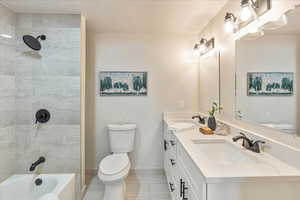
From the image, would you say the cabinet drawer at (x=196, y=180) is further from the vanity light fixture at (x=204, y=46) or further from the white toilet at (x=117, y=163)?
the vanity light fixture at (x=204, y=46)

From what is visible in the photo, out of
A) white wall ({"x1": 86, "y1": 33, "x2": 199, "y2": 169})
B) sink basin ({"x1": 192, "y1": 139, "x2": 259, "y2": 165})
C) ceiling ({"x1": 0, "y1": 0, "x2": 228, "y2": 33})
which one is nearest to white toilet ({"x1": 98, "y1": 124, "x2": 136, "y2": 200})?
white wall ({"x1": 86, "y1": 33, "x2": 199, "y2": 169})

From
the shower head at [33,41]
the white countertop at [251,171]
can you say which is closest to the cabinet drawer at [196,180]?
the white countertop at [251,171]

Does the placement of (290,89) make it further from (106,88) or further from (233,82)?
(106,88)

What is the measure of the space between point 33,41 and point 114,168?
70.8 inches

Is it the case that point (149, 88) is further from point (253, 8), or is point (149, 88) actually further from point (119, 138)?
point (253, 8)

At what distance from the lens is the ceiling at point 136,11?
7.21 feet

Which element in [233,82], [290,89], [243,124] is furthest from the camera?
[233,82]

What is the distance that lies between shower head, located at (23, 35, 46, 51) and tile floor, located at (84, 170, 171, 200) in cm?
195

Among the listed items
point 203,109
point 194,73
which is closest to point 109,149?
point 203,109

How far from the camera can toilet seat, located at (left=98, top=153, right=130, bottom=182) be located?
220 centimetres

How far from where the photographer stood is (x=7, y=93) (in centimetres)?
233

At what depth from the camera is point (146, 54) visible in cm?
322

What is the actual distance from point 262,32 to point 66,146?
2390 mm

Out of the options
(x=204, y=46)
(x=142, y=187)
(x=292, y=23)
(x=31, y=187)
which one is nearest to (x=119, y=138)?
(x=142, y=187)
